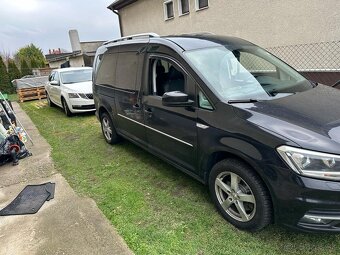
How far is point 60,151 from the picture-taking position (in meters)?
5.18

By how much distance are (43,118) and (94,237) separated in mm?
6989

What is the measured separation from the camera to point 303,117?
2174mm

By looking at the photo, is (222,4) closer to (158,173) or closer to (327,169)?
(158,173)

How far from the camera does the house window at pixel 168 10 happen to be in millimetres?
11922

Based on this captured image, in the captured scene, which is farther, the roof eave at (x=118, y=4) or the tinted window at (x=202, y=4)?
the roof eave at (x=118, y=4)

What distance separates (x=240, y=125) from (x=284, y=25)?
6.32 meters

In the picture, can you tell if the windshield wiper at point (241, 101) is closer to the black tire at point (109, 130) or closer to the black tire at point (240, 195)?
the black tire at point (240, 195)

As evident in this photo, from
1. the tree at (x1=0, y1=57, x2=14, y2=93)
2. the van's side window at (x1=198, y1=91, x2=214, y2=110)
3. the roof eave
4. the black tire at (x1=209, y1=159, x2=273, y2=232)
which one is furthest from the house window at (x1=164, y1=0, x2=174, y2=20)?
the tree at (x1=0, y1=57, x2=14, y2=93)

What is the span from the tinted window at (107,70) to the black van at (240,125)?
478mm

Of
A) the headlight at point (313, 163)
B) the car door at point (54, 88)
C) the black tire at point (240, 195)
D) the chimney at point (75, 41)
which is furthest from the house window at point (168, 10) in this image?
the chimney at point (75, 41)

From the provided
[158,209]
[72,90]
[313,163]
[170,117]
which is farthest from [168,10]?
[313,163]

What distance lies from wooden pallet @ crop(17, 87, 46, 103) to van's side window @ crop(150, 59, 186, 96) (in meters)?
12.1

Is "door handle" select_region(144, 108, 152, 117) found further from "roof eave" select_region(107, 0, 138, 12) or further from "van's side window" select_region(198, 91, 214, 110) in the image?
"roof eave" select_region(107, 0, 138, 12)

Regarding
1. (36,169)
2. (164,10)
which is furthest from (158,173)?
(164,10)
